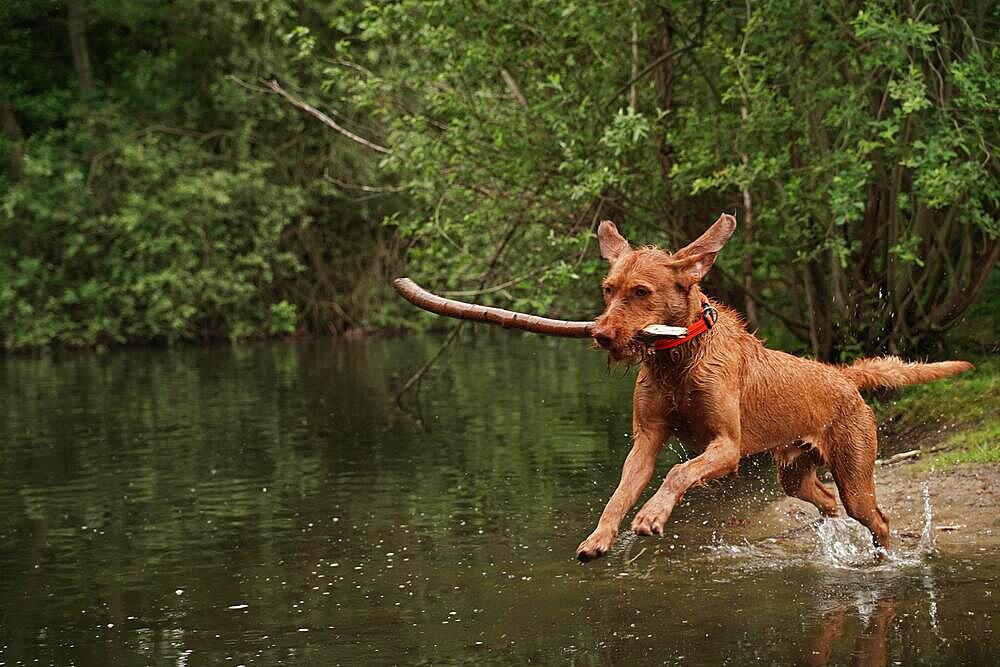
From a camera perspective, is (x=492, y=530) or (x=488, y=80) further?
(x=488, y=80)

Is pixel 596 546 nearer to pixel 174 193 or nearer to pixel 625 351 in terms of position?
pixel 625 351

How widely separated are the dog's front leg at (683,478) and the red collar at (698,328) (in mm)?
593

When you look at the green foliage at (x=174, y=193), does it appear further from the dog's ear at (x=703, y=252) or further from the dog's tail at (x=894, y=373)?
the dog's ear at (x=703, y=252)

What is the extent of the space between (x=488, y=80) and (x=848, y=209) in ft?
18.9

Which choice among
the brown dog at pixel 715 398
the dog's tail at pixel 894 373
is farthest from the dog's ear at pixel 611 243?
the dog's tail at pixel 894 373

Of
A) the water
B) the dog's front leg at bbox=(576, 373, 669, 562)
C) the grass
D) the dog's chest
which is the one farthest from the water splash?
the dog's front leg at bbox=(576, 373, 669, 562)

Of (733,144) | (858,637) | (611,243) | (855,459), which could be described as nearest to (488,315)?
(611,243)

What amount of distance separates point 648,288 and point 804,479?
2869mm

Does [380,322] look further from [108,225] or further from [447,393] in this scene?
[447,393]

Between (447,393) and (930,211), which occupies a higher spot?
(930,211)

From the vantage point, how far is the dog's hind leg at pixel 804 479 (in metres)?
9.80

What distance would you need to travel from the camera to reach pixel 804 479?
10.1 m

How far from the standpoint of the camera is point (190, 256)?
121 feet

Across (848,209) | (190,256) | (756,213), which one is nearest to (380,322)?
(190,256)
